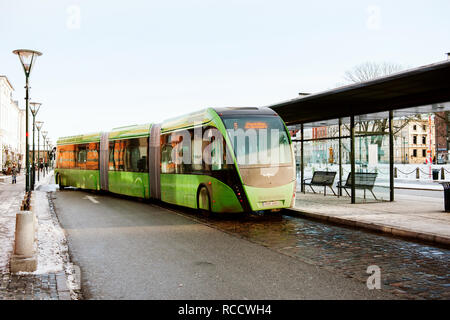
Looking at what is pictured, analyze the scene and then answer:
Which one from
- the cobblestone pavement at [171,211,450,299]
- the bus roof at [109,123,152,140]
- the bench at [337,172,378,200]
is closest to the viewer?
the cobblestone pavement at [171,211,450,299]

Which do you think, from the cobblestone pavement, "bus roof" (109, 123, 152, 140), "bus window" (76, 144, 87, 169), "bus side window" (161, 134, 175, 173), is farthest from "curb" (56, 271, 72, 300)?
"bus window" (76, 144, 87, 169)

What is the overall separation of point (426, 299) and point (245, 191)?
642 cm

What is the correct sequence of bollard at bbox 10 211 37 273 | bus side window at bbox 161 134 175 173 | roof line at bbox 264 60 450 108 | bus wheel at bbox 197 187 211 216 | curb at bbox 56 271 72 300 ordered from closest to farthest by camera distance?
curb at bbox 56 271 72 300 < bollard at bbox 10 211 37 273 < roof line at bbox 264 60 450 108 < bus wheel at bbox 197 187 211 216 < bus side window at bbox 161 134 175 173

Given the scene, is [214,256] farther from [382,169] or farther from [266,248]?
[382,169]

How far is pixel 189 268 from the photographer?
674 cm

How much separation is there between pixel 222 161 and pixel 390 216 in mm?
4567

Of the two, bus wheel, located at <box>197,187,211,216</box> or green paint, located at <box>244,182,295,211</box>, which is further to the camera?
bus wheel, located at <box>197,187,211,216</box>

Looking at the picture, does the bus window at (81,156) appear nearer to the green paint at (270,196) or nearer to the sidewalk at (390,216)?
the sidewalk at (390,216)

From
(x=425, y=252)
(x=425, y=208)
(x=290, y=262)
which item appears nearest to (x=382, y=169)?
(x=425, y=208)

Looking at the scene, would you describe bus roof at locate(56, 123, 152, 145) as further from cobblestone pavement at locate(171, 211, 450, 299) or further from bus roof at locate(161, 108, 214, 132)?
cobblestone pavement at locate(171, 211, 450, 299)

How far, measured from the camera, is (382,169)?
15.4 metres

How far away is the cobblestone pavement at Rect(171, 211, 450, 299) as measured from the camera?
591 centimetres

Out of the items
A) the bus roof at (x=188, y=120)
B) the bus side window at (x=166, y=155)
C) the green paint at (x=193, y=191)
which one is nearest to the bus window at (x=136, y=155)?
the bus side window at (x=166, y=155)

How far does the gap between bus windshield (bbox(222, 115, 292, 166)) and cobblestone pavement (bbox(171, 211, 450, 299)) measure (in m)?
1.66
